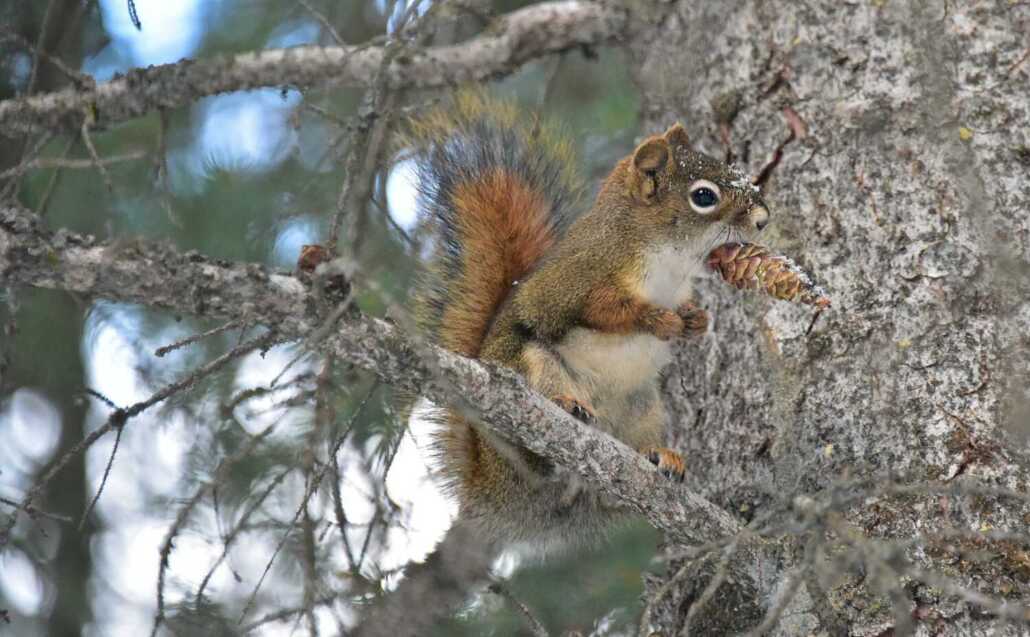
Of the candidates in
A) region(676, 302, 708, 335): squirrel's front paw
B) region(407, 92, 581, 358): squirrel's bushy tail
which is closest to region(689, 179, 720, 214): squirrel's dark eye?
region(676, 302, 708, 335): squirrel's front paw

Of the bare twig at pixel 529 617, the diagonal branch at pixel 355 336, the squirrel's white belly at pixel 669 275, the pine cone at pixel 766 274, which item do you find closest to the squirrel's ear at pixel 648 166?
the squirrel's white belly at pixel 669 275

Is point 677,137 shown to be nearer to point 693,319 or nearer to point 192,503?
point 693,319

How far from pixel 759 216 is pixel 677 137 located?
0.29 meters

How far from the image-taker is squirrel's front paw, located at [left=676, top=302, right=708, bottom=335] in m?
2.00

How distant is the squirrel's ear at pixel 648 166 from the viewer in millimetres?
Answer: 2141

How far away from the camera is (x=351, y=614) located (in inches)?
71.5

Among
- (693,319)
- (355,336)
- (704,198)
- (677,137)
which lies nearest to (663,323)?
(693,319)

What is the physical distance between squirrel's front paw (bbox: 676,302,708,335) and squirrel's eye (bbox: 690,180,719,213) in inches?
8.3

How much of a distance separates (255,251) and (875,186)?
1360 mm

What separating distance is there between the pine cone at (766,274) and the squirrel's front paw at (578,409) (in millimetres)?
343

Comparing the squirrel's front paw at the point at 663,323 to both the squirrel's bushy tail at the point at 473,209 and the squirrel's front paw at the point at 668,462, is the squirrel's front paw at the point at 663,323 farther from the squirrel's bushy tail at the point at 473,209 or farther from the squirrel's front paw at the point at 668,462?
the squirrel's bushy tail at the point at 473,209

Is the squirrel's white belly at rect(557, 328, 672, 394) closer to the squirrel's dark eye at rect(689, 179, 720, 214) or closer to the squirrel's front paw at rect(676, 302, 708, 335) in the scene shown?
the squirrel's front paw at rect(676, 302, 708, 335)

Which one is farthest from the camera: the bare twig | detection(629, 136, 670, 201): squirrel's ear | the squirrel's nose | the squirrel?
detection(629, 136, 670, 201): squirrel's ear

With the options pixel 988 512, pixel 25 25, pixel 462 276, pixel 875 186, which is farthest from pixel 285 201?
pixel 988 512
